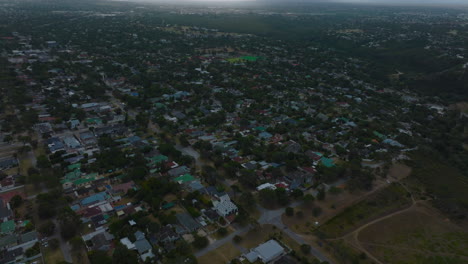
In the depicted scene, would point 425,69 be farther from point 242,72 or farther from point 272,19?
point 272,19

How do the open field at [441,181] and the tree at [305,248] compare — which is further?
the open field at [441,181]

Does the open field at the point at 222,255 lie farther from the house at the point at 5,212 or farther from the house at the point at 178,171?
the house at the point at 5,212

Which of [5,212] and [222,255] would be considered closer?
[222,255]

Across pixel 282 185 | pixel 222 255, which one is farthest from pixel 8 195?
pixel 282 185

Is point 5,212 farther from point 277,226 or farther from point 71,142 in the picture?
point 277,226

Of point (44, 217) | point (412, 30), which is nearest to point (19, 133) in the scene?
point (44, 217)

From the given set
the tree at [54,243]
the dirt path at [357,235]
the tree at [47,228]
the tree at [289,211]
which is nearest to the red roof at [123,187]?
the tree at [47,228]
